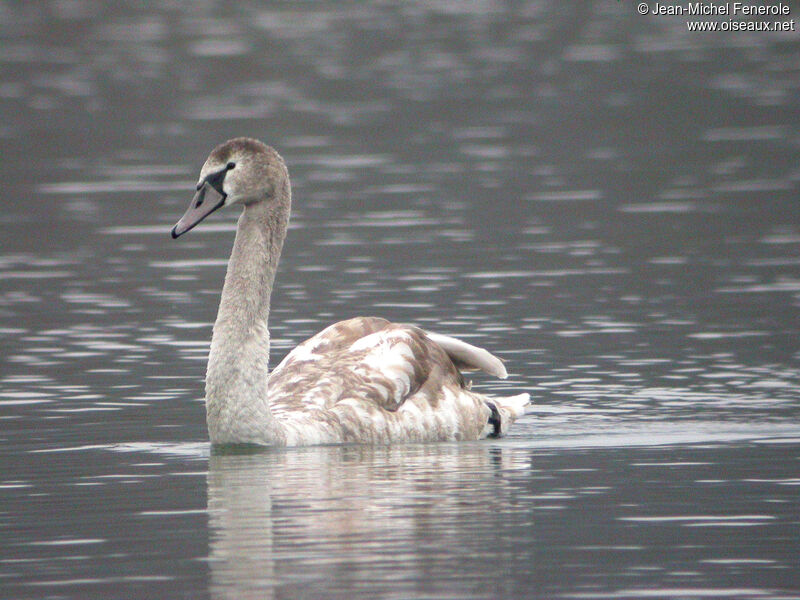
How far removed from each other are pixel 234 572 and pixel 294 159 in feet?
73.5

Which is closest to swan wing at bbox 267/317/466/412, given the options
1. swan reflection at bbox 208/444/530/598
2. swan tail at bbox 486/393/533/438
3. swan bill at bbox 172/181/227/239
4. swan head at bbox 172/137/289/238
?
swan tail at bbox 486/393/533/438

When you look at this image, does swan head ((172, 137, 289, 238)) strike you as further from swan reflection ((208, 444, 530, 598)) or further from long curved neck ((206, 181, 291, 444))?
swan reflection ((208, 444, 530, 598))

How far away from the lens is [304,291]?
72.9 ft

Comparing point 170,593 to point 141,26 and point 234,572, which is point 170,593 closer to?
point 234,572

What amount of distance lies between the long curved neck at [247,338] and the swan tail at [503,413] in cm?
193

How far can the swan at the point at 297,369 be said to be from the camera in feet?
48.4

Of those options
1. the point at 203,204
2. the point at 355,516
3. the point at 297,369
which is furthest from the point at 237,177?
the point at 355,516

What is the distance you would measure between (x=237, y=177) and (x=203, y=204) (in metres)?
0.38

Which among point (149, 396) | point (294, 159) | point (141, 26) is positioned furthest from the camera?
point (141, 26)

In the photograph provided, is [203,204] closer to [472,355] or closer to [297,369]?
[297,369]

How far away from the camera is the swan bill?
14.8m

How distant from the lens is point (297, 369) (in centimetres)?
1585

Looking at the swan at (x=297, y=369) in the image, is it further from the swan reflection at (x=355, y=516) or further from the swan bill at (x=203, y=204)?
the swan reflection at (x=355, y=516)

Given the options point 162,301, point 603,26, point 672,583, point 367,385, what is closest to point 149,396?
point 367,385
